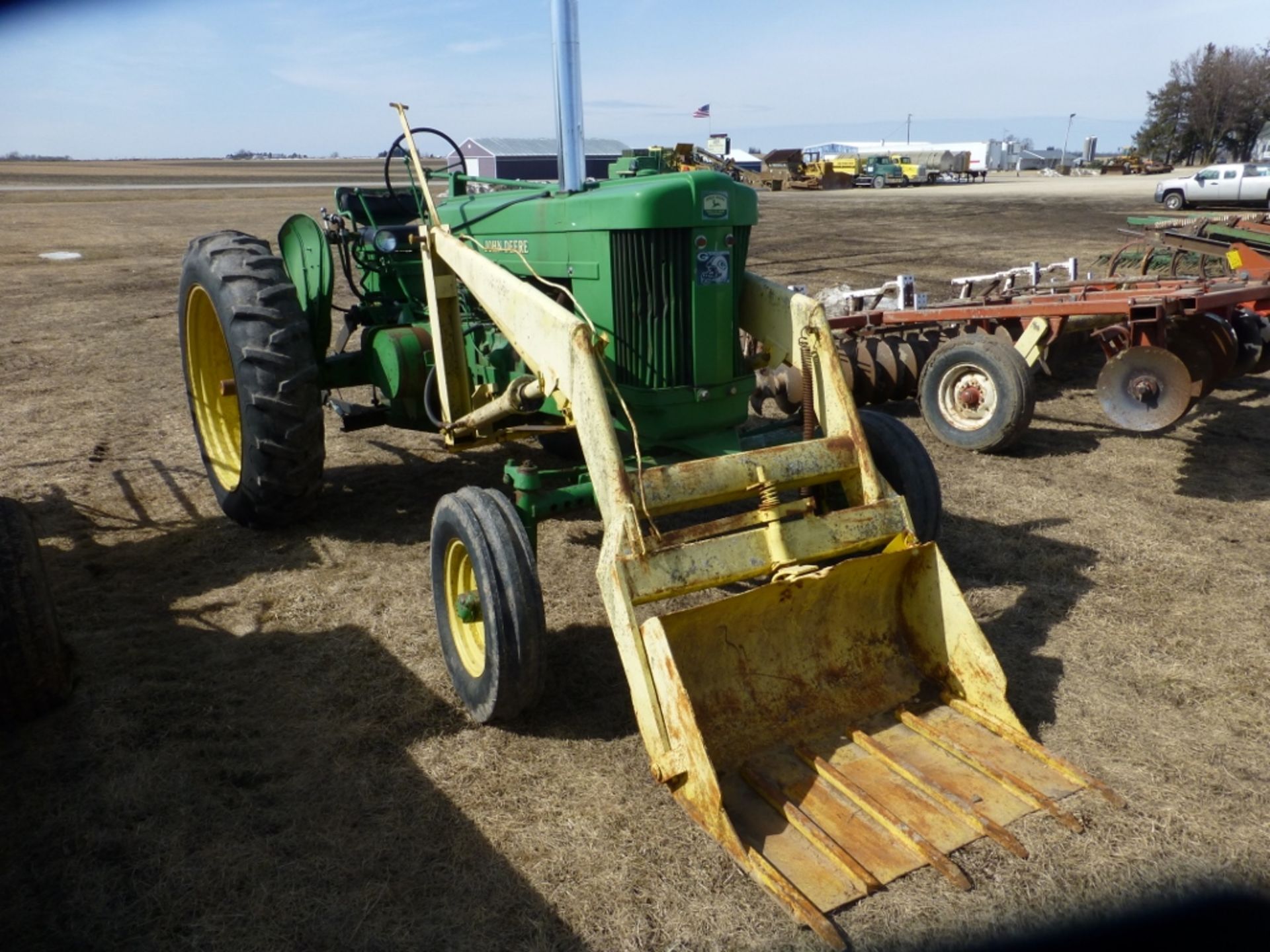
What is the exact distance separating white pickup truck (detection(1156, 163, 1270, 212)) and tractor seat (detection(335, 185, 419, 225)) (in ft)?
87.3

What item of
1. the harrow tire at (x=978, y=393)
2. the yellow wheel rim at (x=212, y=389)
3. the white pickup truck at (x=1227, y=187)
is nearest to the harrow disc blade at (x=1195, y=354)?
the harrow tire at (x=978, y=393)

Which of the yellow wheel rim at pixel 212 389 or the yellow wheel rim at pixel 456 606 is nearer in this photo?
the yellow wheel rim at pixel 456 606

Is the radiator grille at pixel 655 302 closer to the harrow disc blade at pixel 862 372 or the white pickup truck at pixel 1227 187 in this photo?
the harrow disc blade at pixel 862 372

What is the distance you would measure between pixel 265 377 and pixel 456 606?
1.71 meters

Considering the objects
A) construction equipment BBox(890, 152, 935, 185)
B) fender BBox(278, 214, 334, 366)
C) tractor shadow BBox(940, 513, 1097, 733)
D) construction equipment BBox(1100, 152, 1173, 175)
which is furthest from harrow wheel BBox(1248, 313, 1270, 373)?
construction equipment BBox(1100, 152, 1173, 175)

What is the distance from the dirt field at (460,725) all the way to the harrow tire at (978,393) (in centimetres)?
17

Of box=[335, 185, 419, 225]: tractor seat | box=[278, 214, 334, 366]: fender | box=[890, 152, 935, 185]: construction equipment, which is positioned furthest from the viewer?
box=[890, 152, 935, 185]: construction equipment

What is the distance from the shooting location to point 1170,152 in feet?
213

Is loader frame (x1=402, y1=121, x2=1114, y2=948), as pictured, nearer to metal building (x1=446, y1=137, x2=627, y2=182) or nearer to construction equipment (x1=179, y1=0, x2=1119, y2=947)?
construction equipment (x1=179, y1=0, x2=1119, y2=947)

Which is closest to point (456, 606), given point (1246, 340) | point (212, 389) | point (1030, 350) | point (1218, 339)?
point (212, 389)

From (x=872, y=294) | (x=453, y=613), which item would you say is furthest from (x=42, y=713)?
(x=872, y=294)

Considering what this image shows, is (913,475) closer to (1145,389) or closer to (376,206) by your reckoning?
(1145,389)

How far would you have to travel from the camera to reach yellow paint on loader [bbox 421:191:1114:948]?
279 centimetres

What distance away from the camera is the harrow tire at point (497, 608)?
327cm
